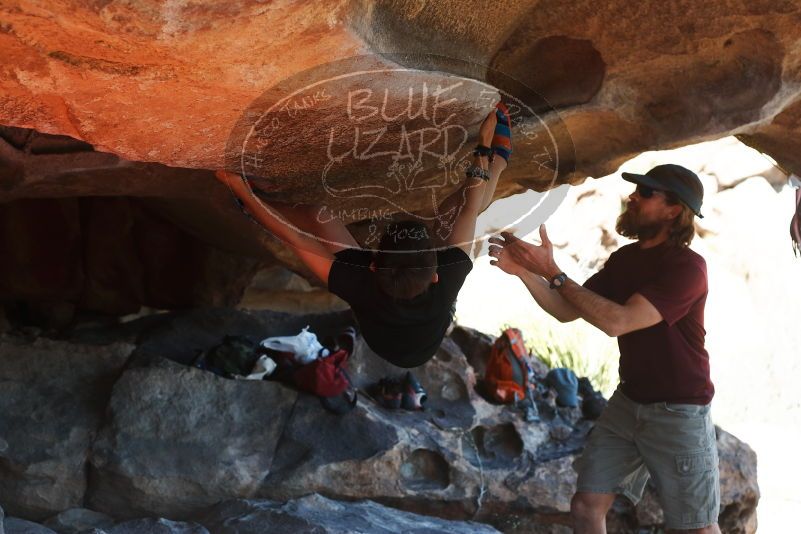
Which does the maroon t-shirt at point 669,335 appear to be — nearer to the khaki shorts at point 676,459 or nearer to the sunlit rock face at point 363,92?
the khaki shorts at point 676,459

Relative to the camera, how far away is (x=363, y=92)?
251 cm

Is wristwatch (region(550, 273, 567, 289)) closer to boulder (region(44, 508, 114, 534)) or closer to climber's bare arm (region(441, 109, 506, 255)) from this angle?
climber's bare arm (region(441, 109, 506, 255))

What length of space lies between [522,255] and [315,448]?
66.0 inches

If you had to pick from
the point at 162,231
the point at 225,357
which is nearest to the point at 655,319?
the point at 225,357

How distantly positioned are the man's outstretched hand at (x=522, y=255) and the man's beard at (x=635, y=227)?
47 centimetres

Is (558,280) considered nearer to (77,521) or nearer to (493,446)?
(493,446)

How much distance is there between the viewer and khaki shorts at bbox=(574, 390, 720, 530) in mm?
3082

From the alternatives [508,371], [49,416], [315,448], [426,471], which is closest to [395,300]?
[315,448]

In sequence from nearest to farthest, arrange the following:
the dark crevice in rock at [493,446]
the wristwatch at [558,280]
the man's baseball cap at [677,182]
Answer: the wristwatch at [558,280] < the man's baseball cap at [677,182] < the dark crevice in rock at [493,446]

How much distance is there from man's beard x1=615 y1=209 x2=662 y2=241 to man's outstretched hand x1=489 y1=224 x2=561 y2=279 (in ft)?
1.55

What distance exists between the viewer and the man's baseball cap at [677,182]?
125 inches

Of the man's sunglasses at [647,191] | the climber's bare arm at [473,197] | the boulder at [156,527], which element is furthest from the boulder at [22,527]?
the man's sunglasses at [647,191]

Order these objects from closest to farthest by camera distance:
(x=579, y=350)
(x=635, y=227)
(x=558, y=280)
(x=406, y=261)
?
Result: (x=406, y=261), (x=558, y=280), (x=635, y=227), (x=579, y=350)

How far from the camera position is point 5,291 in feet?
17.9
